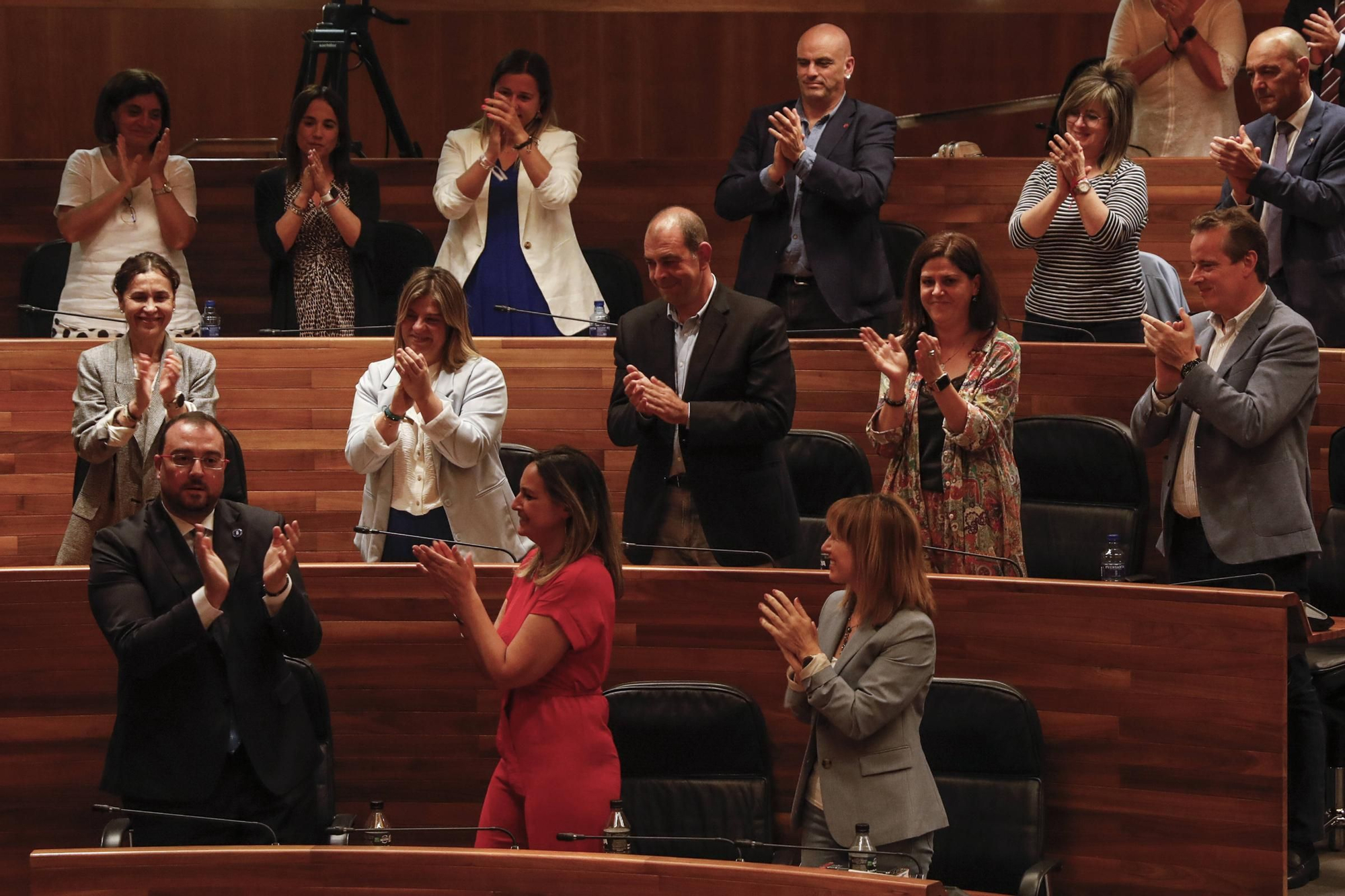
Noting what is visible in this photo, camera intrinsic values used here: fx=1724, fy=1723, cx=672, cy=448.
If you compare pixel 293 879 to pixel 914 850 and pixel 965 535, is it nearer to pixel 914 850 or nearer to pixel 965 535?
pixel 914 850

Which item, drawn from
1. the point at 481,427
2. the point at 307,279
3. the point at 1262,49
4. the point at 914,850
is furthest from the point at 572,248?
the point at 914,850

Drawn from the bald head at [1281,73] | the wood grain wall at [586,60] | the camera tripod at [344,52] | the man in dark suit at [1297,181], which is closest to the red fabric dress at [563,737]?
the man in dark suit at [1297,181]

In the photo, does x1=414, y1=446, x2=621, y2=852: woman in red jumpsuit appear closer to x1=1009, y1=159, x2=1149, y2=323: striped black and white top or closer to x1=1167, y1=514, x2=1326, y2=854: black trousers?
x1=1167, y1=514, x2=1326, y2=854: black trousers

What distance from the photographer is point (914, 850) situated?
2.02 meters

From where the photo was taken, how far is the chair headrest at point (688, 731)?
231 centimetres

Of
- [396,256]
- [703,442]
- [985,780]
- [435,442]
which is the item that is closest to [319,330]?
[396,256]

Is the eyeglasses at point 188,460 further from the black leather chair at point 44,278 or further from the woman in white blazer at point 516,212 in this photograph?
the black leather chair at point 44,278

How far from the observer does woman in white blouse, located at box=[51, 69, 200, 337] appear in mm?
3254

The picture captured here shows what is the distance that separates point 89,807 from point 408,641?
498mm

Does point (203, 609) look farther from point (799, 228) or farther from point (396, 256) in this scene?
point (396, 256)

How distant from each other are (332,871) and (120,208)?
189cm

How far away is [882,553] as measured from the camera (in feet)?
6.65

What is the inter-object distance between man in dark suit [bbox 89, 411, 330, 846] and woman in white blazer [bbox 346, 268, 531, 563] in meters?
0.33

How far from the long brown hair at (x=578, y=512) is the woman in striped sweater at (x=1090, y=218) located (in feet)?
3.85
